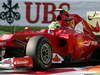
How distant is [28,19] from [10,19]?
68 cm

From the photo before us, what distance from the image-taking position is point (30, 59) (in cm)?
903

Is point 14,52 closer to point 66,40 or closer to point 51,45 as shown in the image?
point 51,45

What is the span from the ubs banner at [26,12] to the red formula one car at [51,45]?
663 centimetres

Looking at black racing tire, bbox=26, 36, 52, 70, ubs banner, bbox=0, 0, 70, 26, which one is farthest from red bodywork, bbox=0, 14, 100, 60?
ubs banner, bbox=0, 0, 70, 26

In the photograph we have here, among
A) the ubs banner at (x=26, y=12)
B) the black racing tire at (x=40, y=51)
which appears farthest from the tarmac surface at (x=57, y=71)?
the ubs banner at (x=26, y=12)

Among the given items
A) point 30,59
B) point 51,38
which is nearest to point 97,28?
point 51,38

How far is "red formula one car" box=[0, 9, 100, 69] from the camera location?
9154 mm

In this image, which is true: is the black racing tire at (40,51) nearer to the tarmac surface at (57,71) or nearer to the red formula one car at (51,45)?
the red formula one car at (51,45)

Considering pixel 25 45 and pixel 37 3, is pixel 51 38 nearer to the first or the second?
pixel 25 45

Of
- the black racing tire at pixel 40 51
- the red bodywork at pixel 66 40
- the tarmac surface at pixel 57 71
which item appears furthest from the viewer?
the red bodywork at pixel 66 40

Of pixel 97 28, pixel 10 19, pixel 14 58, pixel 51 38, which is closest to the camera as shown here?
pixel 14 58

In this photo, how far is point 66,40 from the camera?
998 cm

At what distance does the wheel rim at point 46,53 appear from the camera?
30.5 ft

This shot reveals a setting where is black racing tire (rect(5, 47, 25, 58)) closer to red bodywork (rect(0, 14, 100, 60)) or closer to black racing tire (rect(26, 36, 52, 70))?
red bodywork (rect(0, 14, 100, 60))
